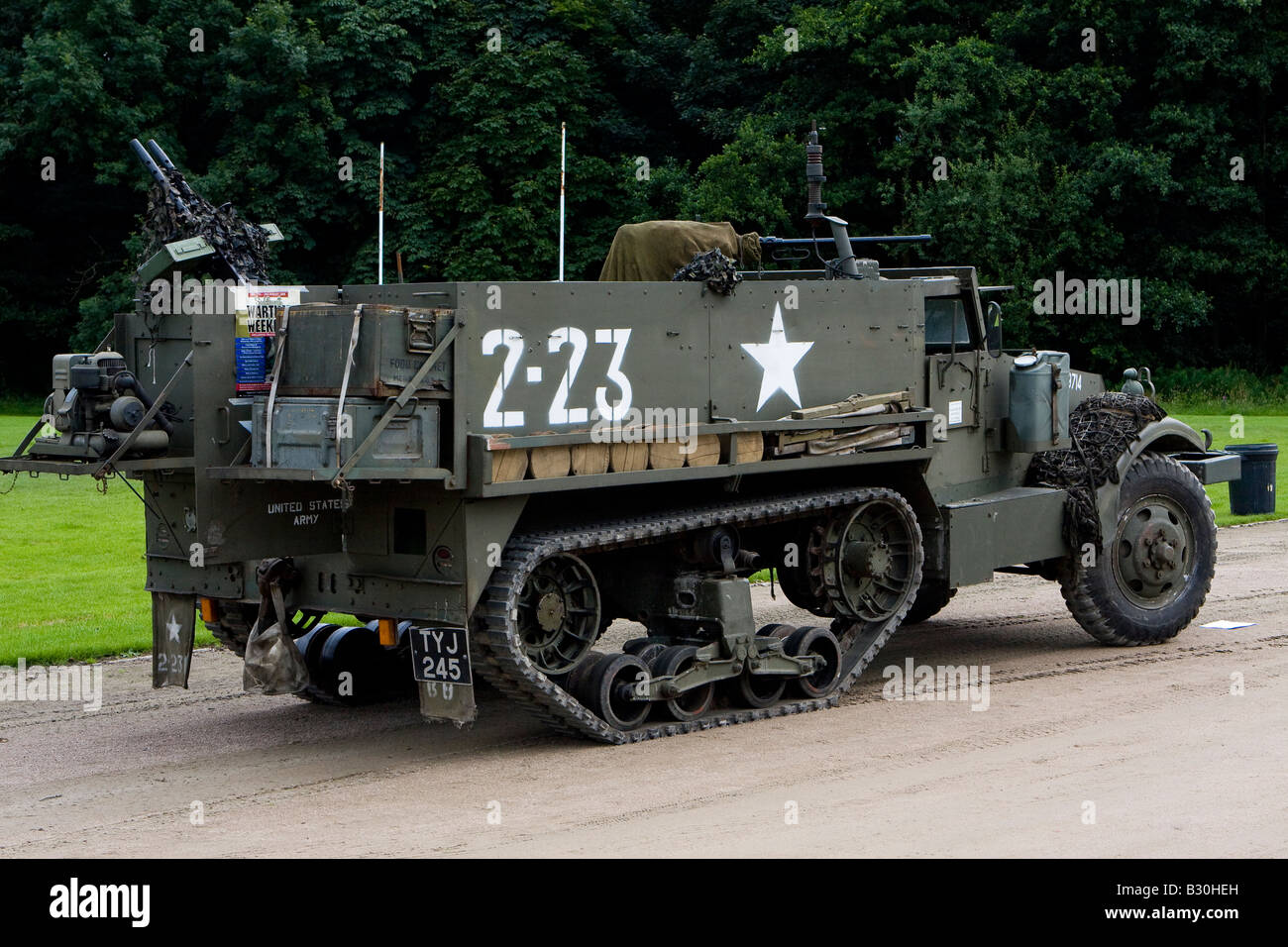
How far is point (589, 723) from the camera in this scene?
9398mm

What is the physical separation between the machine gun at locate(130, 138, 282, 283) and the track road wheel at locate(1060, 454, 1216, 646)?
20.4ft

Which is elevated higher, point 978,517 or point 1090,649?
point 978,517

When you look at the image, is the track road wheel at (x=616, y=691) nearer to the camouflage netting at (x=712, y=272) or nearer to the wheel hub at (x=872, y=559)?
the wheel hub at (x=872, y=559)

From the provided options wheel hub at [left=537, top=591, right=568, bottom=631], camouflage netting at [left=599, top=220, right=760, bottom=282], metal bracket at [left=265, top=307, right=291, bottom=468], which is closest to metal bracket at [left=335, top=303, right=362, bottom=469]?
metal bracket at [left=265, top=307, right=291, bottom=468]

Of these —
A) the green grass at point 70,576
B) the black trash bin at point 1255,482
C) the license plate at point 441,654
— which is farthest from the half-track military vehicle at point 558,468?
the black trash bin at point 1255,482

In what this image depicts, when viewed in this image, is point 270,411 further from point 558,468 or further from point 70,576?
point 70,576

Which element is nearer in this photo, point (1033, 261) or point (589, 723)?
point (589, 723)

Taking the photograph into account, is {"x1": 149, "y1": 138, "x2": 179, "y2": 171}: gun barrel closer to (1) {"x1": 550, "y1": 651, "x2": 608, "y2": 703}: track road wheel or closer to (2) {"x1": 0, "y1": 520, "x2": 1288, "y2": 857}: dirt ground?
(2) {"x1": 0, "y1": 520, "x2": 1288, "y2": 857}: dirt ground

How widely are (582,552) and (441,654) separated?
1155 mm

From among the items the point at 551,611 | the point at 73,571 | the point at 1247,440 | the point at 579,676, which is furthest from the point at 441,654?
the point at 1247,440

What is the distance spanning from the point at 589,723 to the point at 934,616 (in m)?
5.68

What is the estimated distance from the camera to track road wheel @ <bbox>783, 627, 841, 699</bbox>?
1060 centimetres

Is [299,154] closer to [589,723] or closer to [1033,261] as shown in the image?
[1033,261]
